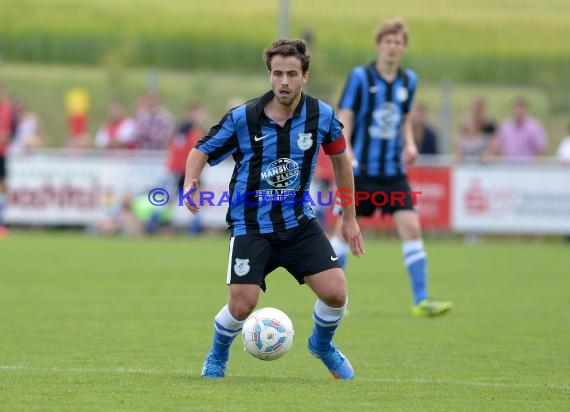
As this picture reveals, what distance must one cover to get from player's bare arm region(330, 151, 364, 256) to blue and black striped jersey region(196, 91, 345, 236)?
0.17 meters

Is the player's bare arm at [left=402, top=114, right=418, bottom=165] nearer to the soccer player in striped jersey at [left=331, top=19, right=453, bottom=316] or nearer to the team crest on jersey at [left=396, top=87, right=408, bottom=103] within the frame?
the soccer player in striped jersey at [left=331, top=19, right=453, bottom=316]

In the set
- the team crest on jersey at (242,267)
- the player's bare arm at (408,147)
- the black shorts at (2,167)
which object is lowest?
the black shorts at (2,167)

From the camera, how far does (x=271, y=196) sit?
22.8 ft

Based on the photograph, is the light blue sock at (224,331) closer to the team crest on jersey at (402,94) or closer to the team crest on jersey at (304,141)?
the team crest on jersey at (304,141)

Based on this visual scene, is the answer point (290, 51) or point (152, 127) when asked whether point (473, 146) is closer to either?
point (152, 127)

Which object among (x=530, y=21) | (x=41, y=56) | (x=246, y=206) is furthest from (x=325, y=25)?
(x=246, y=206)

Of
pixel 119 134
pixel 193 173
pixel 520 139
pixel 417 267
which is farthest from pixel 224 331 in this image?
pixel 119 134

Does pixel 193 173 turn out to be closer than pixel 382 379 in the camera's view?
Yes

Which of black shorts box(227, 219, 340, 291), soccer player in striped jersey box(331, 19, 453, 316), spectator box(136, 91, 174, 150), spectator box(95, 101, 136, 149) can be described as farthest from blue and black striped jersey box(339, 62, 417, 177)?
spectator box(95, 101, 136, 149)

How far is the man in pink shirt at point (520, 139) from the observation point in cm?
2022

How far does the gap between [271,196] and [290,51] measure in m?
0.83

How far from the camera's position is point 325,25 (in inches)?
1041

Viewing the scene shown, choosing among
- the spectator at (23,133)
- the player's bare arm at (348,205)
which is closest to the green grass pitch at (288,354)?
the player's bare arm at (348,205)

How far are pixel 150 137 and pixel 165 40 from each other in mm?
8578
